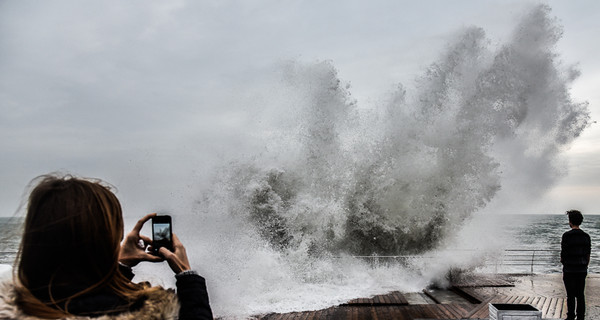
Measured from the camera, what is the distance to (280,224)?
16062 millimetres

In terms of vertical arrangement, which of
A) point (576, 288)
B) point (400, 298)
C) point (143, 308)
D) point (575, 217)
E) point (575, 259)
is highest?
point (143, 308)

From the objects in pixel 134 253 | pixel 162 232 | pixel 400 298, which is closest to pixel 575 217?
pixel 400 298

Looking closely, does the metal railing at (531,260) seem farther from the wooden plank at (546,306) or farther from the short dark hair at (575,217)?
the short dark hair at (575,217)

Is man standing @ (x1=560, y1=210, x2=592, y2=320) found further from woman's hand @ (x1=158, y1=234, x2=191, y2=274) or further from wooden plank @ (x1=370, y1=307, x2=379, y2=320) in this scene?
woman's hand @ (x1=158, y1=234, x2=191, y2=274)

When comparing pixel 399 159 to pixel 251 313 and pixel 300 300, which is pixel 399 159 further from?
pixel 251 313

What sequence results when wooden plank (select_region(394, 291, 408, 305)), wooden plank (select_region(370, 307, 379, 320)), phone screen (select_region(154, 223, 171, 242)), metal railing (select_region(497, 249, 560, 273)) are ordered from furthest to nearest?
metal railing (select_region(497, 249, 560, 273)) < wooden plank (select_region(394, 291, 408, 305)) < wooden plank (select_region(370, 307, 379, 320)) < phone screen (select_region(154, 223, 171, 242))

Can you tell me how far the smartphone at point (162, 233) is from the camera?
162cm

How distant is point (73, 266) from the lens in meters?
1.15

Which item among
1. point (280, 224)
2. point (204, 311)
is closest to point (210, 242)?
point (280, 224)

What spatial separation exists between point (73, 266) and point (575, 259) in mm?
6664

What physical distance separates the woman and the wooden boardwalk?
7.14 m

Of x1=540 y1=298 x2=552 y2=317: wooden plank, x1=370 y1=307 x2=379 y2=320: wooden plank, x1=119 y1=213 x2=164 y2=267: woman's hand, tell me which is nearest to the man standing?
x1=540 y1=298 x2=552 y2=317: wooden plank

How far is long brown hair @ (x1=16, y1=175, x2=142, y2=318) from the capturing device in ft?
3.67

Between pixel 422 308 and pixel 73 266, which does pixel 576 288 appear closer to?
pixel 422 308
